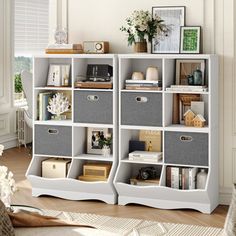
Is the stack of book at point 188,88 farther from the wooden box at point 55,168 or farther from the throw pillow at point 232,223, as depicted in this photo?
the throw pillow at point 232,223

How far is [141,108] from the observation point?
504 centimetres

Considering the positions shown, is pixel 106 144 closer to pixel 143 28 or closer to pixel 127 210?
pixel 127 210

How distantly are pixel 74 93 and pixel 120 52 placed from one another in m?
0.62

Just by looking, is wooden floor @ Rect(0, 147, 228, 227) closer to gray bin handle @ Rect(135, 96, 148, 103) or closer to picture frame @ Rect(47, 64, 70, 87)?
gray bin handle @ Rect(135, 96, 148, 103)

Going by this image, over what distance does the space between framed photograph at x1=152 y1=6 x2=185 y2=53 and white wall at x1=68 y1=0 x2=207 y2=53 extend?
80 millimetres

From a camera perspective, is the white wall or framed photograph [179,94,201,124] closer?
framed photograph [179,94,201,124]

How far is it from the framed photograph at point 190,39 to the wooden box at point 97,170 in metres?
1.30

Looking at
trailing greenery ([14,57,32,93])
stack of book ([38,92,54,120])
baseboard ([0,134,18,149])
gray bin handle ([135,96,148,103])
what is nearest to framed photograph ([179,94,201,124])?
gray bin handle ([135,96,148,103])

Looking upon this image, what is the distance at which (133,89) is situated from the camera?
200 inches

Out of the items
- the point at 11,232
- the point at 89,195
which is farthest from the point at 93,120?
the point at 11,232

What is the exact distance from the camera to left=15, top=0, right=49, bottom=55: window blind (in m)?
8.77

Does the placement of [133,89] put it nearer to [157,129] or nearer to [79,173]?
[157,129]

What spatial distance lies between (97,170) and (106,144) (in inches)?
10.3

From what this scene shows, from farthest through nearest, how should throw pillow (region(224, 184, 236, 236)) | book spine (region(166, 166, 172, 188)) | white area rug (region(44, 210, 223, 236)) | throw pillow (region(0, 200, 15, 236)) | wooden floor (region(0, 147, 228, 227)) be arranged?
book spine (region(166, 166, 172, 188)) → wooden floor (region(0, 147, 228, 227)) → white area rug (region(44, 210, 223, 236)) → throw pillow (region(0, 200, 15, 236)) → throw pillow (region(224, 184, 236, 236))
